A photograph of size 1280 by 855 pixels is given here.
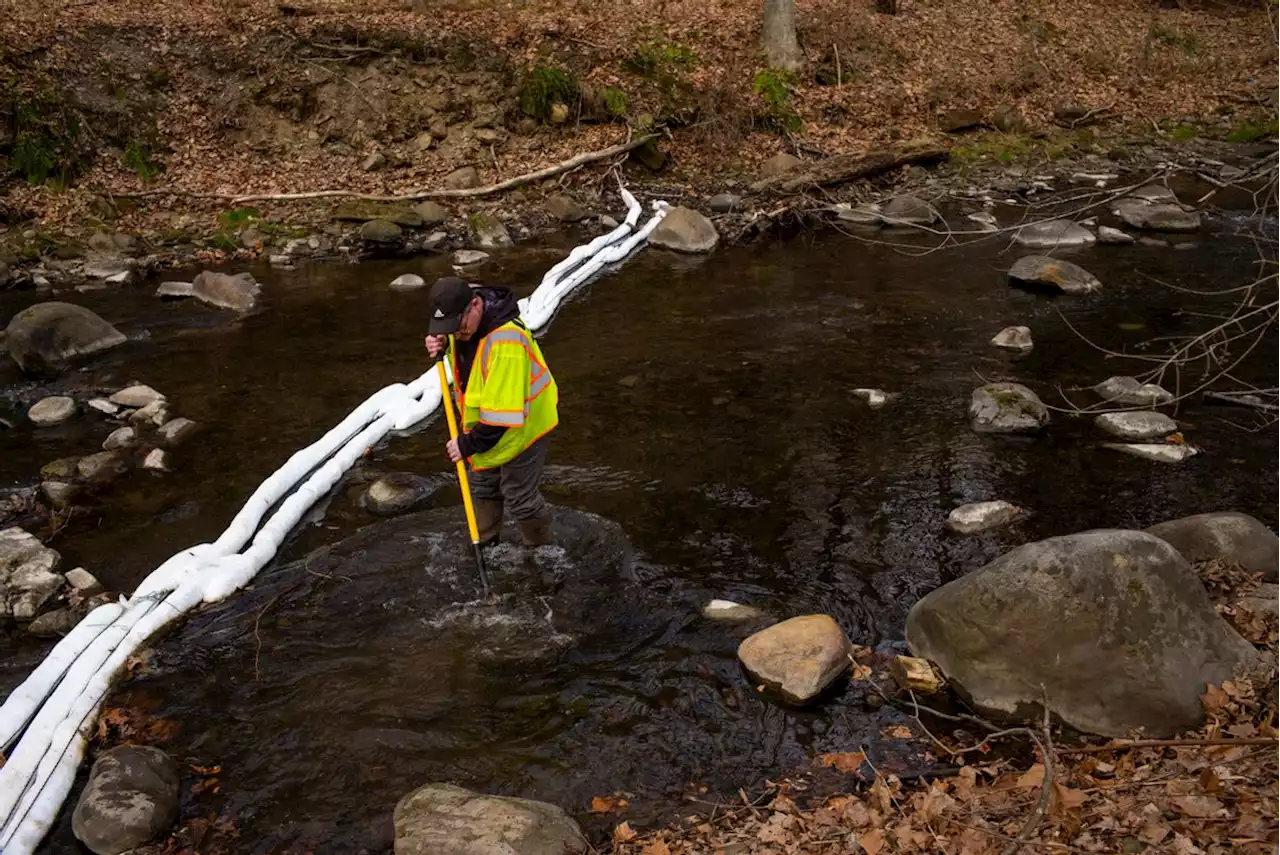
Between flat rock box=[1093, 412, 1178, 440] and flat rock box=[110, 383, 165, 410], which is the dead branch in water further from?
flat rock box=[1093, 412, 1178, 440]

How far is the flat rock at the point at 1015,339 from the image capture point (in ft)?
35.6

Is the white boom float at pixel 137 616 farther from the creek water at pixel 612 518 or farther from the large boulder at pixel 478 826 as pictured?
the large boulder at pixel 478 826

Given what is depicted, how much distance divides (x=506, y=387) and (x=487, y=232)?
1088 cm

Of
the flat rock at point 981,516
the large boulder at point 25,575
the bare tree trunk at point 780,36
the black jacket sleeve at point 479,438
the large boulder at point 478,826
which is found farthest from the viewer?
the bare tree trunk at point 780,36

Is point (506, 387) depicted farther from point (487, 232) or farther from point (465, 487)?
point (487, 232)

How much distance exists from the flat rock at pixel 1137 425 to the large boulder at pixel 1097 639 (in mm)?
3534

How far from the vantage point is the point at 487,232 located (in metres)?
16.1

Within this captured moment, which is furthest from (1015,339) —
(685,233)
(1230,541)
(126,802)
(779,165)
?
(126,802)

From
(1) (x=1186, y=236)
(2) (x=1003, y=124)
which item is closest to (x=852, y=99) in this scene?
(2) (x=1003, y=124)

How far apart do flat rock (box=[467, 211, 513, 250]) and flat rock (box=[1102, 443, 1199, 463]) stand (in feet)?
33.8

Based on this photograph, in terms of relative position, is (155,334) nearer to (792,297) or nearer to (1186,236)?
(792,297)

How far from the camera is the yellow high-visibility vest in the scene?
573cm

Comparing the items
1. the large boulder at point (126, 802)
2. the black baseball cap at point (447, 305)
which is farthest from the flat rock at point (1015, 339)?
the large boulder at point (126, 802)

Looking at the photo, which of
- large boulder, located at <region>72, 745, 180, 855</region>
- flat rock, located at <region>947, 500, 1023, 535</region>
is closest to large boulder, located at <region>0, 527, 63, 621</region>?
large boulder, located at <region>72, 745, 180, 855</region>
